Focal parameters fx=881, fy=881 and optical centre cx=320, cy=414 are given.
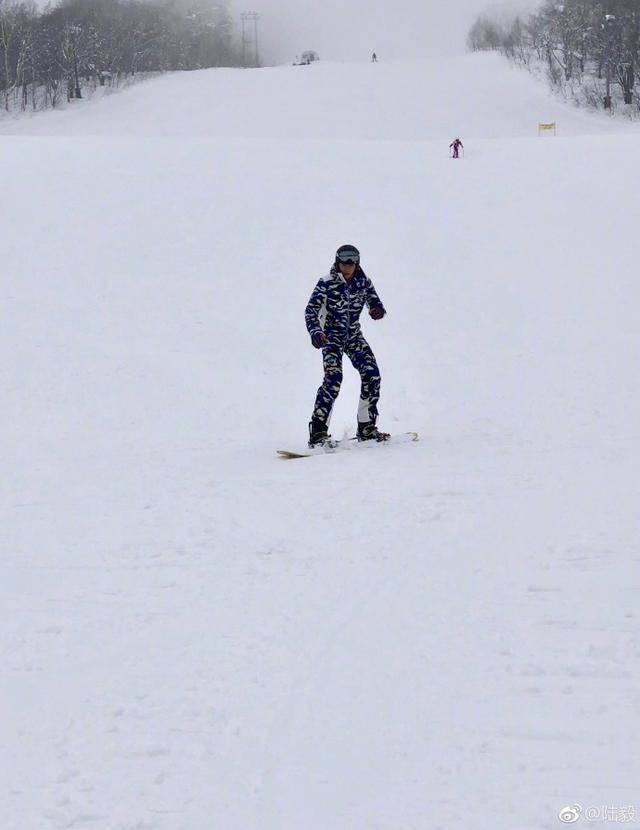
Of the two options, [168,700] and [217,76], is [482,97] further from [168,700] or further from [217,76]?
[168,700]

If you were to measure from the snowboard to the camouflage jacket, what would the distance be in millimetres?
926

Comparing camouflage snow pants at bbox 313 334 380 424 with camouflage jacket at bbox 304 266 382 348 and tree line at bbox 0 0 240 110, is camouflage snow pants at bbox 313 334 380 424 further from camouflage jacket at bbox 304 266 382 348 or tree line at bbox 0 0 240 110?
tree line at bbox 0 0 240 110

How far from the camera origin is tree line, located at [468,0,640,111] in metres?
65.4

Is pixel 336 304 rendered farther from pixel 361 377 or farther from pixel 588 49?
pixel 588 49

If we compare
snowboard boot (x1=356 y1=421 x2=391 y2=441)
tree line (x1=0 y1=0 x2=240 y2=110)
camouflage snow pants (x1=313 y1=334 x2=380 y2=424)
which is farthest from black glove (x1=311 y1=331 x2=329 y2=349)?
tree line (x1=0 y1=0 x2=240 y2=110)

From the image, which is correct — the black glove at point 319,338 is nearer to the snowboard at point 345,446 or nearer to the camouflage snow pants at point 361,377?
the camouflage snow pants at point 361,377

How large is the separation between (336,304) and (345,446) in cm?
132

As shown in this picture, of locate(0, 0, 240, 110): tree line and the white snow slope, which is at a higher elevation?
locate(0, 0, 240, 110): tree line

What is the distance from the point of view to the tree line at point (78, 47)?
75.4 metres

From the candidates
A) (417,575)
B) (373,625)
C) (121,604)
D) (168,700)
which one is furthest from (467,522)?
(168,700)

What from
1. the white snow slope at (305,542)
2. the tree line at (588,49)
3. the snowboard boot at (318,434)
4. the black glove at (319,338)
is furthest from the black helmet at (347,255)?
the tree line at (588,49)

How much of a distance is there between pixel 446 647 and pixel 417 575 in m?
0.89

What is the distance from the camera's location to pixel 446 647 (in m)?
3.60

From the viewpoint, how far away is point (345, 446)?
8148 millimetres
